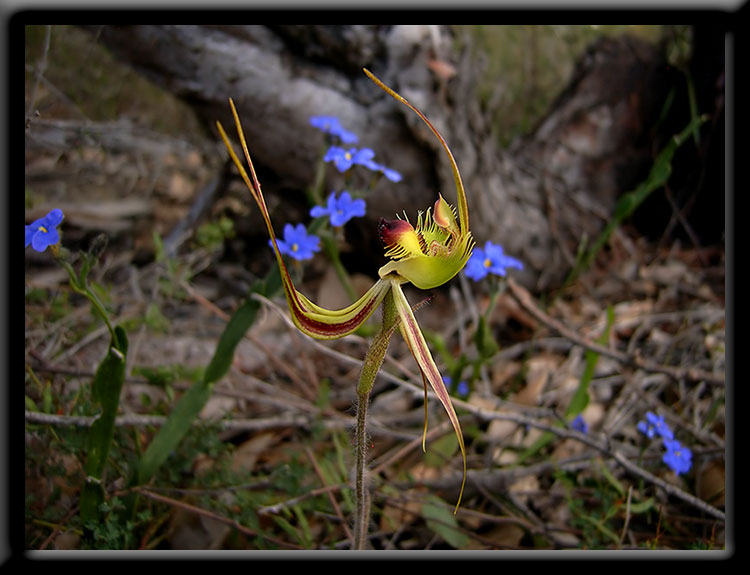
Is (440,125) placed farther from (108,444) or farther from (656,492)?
(108,444)

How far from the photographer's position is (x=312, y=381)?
1.55 m

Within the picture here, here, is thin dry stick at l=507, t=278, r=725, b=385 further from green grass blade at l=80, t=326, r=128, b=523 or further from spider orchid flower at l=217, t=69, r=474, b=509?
green grass blade at l=80, t=326, r=128, b=523

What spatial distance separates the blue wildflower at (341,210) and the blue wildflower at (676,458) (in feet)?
2.48

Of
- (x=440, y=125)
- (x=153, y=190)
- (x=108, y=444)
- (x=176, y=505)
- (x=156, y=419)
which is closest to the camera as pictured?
(x=108, y=444)

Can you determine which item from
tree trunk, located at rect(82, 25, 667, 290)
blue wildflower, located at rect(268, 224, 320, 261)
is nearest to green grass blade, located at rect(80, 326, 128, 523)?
blue wildflower, located at rect(268, 224, 320, 261)

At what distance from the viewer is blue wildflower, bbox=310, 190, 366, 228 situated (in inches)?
47.0

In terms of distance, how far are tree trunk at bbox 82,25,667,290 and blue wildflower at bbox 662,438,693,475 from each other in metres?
0.82

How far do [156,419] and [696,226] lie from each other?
1756 mm

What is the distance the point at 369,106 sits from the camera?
166 cm

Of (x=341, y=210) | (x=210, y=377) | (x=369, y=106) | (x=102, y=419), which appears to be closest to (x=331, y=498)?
(x=210, y=377)

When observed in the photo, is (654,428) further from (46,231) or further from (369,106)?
(46,231)

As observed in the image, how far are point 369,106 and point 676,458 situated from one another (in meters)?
1.12

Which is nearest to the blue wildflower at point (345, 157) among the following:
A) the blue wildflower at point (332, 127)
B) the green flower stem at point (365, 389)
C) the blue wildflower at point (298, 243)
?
the blue wildflower at point (332, 127)
